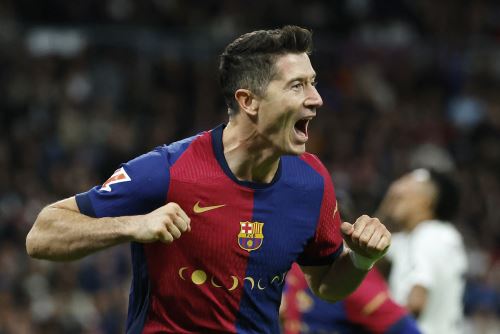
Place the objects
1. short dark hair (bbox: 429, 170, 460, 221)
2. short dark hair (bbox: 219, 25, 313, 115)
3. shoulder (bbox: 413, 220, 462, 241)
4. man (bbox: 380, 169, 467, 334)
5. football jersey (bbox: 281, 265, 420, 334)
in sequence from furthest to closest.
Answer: short dark hair (bbox: 429, 170, 460, 221), shoulder (bbox: 413, 220, 462, 241), man (bbox: 380, 169, 467, 334), football jersey (bbox: 281, 265, 420, 334), short dark hair (bbox: 219, 25, 313, 115)

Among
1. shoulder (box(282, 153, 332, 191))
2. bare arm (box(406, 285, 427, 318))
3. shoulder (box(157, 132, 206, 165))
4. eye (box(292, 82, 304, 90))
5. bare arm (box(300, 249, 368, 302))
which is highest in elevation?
Answer: eye (box(292, 82, 304, 90))

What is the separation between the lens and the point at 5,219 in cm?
1083

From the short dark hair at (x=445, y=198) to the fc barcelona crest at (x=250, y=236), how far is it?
3.10m

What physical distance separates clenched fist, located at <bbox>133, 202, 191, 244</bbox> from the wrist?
94 centimetres

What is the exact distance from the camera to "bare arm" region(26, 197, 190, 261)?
365cm

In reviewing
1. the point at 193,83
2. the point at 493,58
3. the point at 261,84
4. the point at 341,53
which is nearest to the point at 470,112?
the point at 493,58

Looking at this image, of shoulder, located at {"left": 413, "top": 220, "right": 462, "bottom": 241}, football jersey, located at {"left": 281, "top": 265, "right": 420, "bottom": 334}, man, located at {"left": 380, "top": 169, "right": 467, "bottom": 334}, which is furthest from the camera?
shoulder, located at {"left": 413, "top": 220, "right": 462, "bottom": 241}

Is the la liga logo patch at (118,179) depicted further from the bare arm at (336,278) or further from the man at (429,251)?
the man at (429,251)

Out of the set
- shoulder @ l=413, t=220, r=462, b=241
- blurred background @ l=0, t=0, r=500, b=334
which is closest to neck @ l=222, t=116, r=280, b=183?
shoulder @ l=413, t=220, r=462, b=241

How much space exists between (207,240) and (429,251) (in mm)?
2841

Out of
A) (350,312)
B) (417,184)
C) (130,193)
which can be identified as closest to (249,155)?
(130,193)

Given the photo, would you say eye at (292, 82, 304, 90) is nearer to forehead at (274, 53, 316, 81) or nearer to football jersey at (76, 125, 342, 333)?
forehead at (274, 53, 316, 81)

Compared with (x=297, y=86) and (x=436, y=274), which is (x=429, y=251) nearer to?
(x=436, y=274)

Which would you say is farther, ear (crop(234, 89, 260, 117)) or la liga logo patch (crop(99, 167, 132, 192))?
ear (crop(234, 89, 260, 117))
